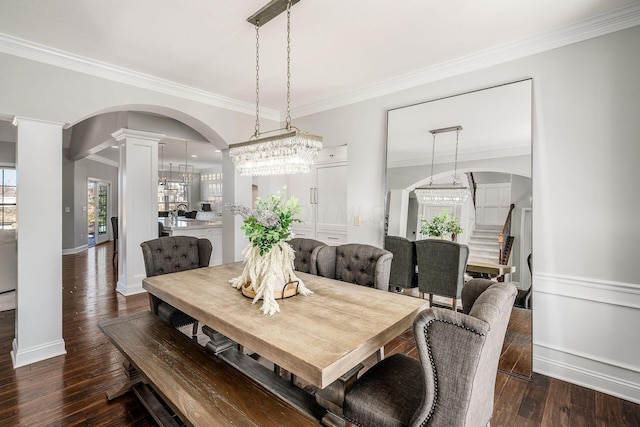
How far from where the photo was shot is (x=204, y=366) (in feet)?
5.56

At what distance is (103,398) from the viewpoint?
2.15 m

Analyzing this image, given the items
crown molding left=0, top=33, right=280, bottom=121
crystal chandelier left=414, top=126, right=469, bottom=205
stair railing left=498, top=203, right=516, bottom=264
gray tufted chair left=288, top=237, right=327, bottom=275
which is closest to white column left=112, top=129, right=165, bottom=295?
crown molding left=0, top=33, right=280, bottom=121

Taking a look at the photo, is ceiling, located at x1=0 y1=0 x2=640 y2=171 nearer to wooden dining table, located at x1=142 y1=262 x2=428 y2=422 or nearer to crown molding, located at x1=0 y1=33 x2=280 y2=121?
crown molding, located at x1=0 y1=33 x2=280 y2=121

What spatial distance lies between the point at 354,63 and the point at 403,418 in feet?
9.29

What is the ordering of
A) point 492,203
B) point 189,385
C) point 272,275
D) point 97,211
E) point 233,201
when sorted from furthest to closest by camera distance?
1. point 97,211
2. point 233,201
3. point 492,203
4. point 272,275
5. point 189,385

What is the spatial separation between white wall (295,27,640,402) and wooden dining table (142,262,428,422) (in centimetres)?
141

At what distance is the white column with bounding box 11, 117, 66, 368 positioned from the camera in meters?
2.56

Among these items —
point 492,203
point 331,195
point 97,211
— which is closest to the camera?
point 492,203

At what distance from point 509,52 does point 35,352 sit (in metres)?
4.81

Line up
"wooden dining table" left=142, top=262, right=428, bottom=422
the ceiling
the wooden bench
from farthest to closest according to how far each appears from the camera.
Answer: the ceiling, the wooden bench, "wooden dining table" left=142, top=262, right=428, bottom=422

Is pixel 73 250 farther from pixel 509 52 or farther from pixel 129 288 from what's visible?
pixel 509 52

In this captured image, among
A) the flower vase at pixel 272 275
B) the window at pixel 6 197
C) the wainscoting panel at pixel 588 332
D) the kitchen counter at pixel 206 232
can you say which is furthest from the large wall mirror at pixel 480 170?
the window at pixel 6 197

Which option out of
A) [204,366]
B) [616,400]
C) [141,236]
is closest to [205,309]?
[204,366]

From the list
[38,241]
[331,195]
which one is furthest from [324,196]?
[38,241]
